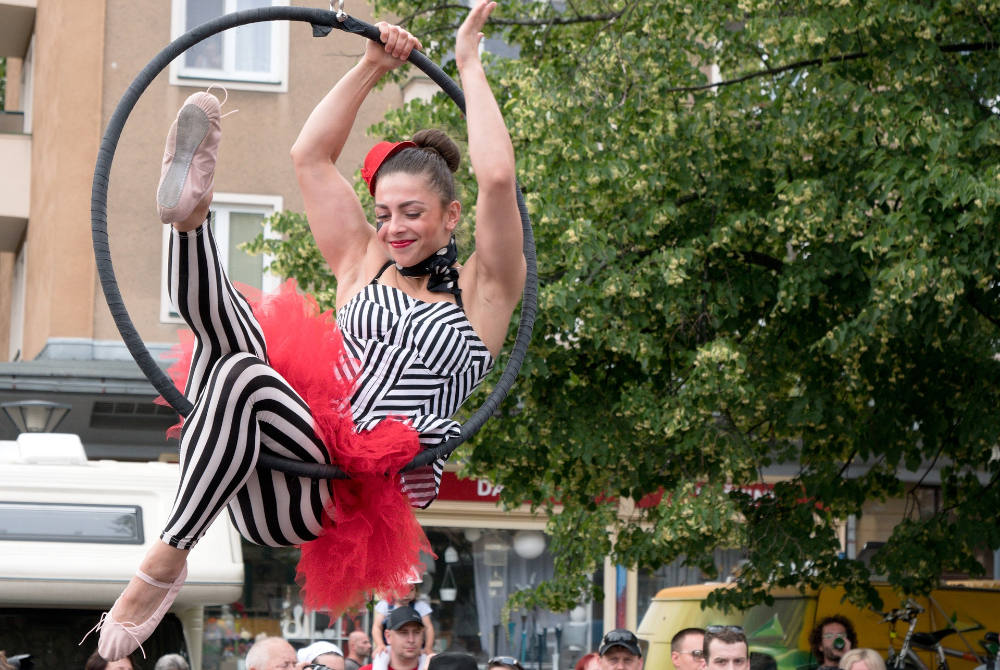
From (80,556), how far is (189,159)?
4.59 m

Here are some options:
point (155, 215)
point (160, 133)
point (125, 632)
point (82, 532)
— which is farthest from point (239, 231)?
point (125, 632)

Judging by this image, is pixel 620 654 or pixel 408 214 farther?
pixel 620 654

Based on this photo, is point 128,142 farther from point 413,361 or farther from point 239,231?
point 413,361

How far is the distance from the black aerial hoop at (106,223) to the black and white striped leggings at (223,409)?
0.06 metres

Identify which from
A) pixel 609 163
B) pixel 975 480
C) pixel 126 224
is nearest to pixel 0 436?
pixel 126 224

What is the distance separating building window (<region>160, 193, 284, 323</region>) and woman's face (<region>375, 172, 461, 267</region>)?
11574 mm

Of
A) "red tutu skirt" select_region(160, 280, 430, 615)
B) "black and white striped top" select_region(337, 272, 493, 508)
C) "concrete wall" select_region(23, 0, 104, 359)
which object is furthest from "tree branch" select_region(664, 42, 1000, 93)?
"concrete wall" select_region(23, 0, 104, 359)

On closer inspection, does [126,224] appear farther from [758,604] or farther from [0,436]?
[758,604]

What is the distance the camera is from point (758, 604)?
36.5 feet

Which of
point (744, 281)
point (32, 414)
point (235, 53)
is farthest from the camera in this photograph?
point (235, 53)

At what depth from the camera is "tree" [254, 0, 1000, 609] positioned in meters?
9.89

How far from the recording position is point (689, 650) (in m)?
8.27

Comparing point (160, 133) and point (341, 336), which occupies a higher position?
point (160, 133)

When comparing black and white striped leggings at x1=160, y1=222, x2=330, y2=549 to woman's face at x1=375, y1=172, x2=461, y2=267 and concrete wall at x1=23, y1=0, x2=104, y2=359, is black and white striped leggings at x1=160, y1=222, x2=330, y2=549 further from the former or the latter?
concrete wall at x1=23, y1=0, x2=104, y2=359
